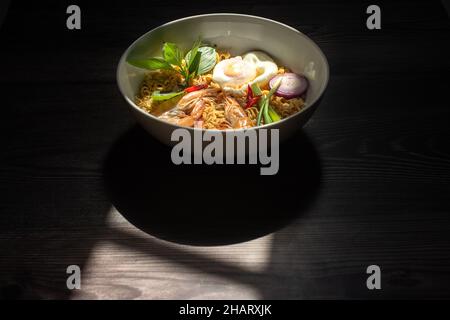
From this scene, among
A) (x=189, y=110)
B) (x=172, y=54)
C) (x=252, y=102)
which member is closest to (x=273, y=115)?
(x=252, y=102)

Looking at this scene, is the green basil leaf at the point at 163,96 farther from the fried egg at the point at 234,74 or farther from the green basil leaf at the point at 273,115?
the green basil leaf at the point at 273,115

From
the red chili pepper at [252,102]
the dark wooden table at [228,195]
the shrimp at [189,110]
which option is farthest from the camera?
the red chili pepper at [252,102]

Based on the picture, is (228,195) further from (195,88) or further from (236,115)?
(195,88)


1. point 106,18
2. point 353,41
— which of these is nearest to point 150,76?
point 106,18

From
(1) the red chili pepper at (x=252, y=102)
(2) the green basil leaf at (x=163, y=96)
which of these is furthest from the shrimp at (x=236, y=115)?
(2) the green basil leaf at (x=163, y=96)

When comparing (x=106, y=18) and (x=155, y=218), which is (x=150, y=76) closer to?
(x=155, y=218)

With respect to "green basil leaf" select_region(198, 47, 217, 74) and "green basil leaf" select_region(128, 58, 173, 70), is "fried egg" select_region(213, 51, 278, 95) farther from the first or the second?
"green basil leaf" select_region(128, 58, 173, 70)
